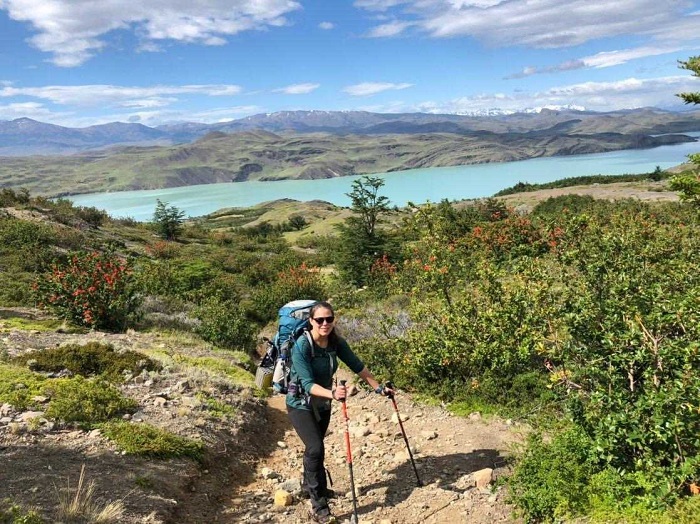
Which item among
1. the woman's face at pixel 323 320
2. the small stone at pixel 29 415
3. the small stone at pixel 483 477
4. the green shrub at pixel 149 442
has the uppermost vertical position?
the woman's face at pixel 323 320

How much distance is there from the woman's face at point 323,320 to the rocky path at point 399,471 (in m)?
2.07

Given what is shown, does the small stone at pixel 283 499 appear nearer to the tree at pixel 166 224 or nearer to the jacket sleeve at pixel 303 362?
the jacket sleeve at pixel 303 362

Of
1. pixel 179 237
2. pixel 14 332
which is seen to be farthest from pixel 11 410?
pixel 179 237

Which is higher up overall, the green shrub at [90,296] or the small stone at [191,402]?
the green shrub at [90,296]

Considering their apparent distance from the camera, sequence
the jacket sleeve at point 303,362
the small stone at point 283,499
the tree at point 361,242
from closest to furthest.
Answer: the jacket sleeve at point 303,362
the small stone at point 283,499
the tree at point 361,242

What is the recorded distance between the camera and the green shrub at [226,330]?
1301cm

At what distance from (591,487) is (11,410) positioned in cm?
670

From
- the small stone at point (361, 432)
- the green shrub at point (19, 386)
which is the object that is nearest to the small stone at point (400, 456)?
the small stone at point (361, 432)

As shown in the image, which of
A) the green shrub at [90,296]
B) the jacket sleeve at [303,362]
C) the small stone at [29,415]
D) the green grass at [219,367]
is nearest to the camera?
the jacket sleeve at [303,362]

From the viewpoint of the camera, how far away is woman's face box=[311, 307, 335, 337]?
493cm

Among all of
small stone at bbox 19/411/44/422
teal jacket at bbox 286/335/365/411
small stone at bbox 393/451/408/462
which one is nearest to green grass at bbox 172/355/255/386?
small stone at bbox 19/411/44/422

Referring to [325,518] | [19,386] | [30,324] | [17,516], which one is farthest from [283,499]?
[30,324]

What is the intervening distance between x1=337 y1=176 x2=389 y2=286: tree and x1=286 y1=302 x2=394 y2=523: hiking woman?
1420 cm

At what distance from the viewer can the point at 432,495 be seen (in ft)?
18.6
